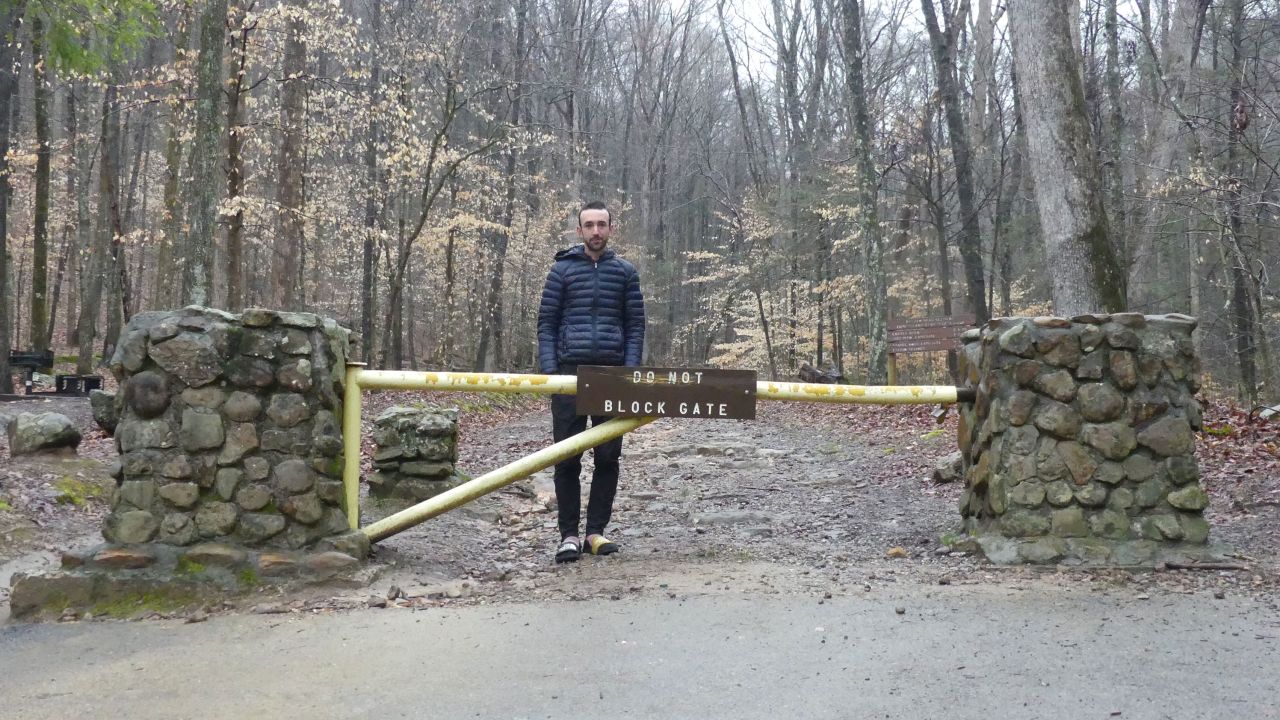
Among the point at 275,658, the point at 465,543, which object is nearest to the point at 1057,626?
the point at 275,658

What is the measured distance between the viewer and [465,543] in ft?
20.1

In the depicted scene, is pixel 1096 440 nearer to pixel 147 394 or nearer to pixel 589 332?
pixel 589 332

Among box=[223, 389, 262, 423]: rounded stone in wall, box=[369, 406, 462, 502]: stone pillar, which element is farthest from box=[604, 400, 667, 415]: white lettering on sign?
box=[369, 406, 462, 502]: stone pillar

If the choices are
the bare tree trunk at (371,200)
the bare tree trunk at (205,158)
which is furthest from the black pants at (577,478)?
the bare tree trunk at (371,200)

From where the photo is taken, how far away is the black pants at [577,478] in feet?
17.1

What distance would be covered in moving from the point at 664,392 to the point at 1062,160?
19.2ft

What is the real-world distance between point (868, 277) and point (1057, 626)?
47.8ft

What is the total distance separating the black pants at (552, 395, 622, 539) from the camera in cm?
523

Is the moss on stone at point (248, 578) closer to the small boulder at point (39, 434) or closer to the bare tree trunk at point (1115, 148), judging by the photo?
the small boulder at point (39, 434)

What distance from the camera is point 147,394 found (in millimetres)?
4363

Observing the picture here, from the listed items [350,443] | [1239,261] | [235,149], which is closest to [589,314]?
[350,443]

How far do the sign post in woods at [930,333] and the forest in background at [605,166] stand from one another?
235 centimetres

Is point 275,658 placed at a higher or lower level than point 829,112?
lower

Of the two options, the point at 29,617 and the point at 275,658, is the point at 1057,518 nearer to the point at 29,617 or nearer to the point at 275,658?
the point at 275,658
